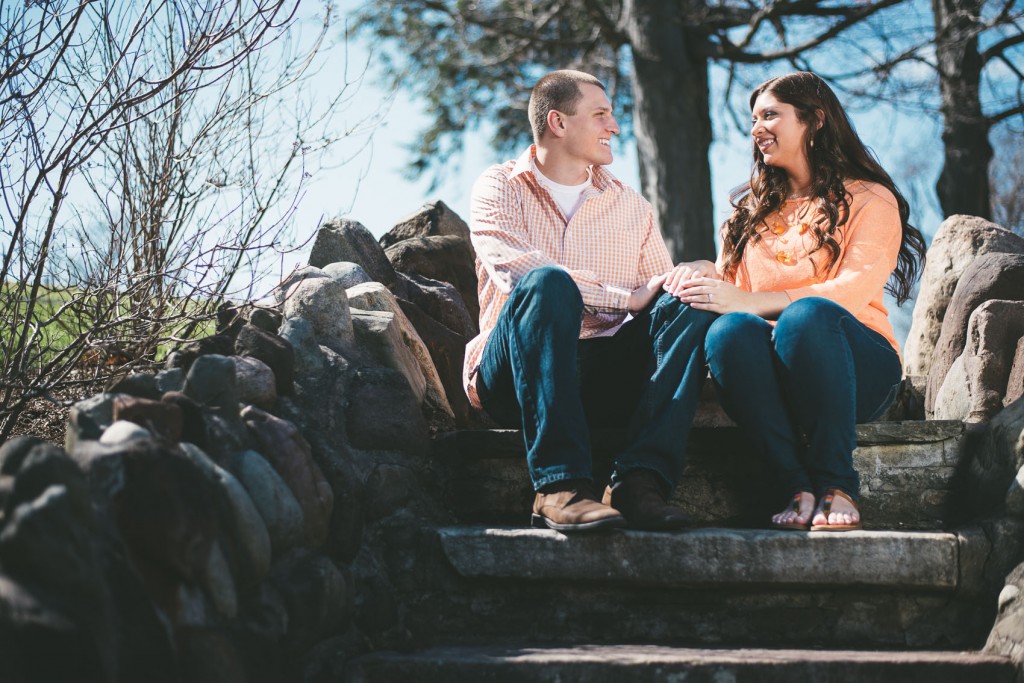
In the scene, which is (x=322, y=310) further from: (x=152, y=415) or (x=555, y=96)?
(x=555, y=96)

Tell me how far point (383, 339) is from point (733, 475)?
0.98m

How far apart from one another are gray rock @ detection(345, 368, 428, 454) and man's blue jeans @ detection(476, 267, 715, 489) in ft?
0.77

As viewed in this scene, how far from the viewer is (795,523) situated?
7.76 ft

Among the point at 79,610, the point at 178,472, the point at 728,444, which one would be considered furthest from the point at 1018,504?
the point at 79,610

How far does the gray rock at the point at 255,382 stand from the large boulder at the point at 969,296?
211 cm

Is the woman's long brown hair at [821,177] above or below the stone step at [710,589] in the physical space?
above

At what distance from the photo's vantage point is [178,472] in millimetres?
1728

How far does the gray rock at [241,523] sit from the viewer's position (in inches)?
73.6

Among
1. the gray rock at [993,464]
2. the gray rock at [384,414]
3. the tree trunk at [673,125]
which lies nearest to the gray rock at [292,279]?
the gray rock at [384,414]

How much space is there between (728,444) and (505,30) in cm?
580

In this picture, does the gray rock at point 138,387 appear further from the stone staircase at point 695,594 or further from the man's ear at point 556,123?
the man's ear at point 556,123

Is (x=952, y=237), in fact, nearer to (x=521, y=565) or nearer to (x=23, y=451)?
(x=521, y=565)

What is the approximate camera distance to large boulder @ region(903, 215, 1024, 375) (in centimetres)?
354

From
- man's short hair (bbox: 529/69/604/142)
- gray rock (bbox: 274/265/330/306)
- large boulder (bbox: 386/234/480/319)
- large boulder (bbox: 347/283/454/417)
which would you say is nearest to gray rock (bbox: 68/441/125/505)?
gray rock (bbox: 274/265/330/306)
